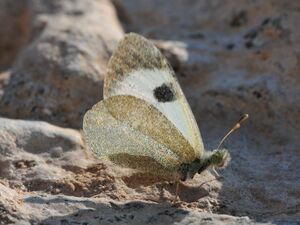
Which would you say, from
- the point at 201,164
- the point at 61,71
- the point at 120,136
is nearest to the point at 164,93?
the point at 120,136

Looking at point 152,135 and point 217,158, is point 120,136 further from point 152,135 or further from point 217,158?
point 217,158

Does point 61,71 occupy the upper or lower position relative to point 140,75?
lower

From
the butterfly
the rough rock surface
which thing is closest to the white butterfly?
the butterfly

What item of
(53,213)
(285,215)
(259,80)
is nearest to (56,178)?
(53,213)

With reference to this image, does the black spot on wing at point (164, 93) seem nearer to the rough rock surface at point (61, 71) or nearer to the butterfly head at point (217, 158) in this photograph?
the butterfly head at point (217, 158)

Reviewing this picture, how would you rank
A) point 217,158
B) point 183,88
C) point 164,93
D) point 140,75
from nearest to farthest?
1. point 217,158
2. point 164,93
3. point 140,75
4. point 183,88

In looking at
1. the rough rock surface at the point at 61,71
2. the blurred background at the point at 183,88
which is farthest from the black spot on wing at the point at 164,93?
the rough rock surface at the point at 61,71
